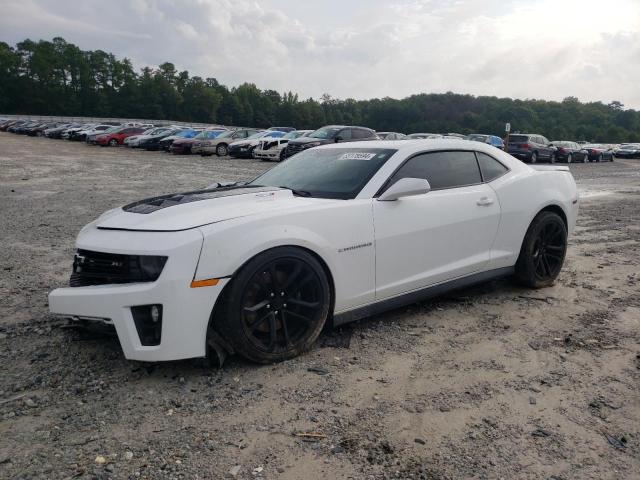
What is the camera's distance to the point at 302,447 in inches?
100

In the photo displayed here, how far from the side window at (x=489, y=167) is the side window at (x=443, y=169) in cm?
7

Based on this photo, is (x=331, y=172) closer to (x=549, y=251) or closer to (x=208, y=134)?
(x=549, y=251)

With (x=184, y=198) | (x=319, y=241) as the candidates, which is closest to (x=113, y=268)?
(x=184, y=198)

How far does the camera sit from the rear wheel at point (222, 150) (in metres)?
28.6

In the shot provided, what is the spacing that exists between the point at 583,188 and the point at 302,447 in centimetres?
1571

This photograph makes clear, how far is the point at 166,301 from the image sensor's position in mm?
2990

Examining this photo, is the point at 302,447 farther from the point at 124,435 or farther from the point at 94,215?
the point at 94,215

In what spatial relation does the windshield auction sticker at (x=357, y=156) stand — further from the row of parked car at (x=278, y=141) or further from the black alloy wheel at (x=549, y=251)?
the row of parked car at (x=278, y=141)

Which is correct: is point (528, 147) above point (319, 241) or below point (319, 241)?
above

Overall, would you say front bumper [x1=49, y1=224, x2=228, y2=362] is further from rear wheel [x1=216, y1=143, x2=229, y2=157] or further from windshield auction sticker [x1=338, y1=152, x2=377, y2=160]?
rear wheel [x1=216, y1=143, x2=229, y2=157]

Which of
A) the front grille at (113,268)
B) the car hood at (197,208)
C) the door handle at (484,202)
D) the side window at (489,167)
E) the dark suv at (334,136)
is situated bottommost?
the front grille at (113,268)

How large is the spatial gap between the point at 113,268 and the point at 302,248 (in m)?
1.13

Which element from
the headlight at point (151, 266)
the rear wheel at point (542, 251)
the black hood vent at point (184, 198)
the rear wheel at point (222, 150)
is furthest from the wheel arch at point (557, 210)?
the rear wheel at point (222, 150)

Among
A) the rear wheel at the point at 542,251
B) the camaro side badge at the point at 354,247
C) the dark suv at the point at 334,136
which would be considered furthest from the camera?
the dark suv at the point at 334,136
